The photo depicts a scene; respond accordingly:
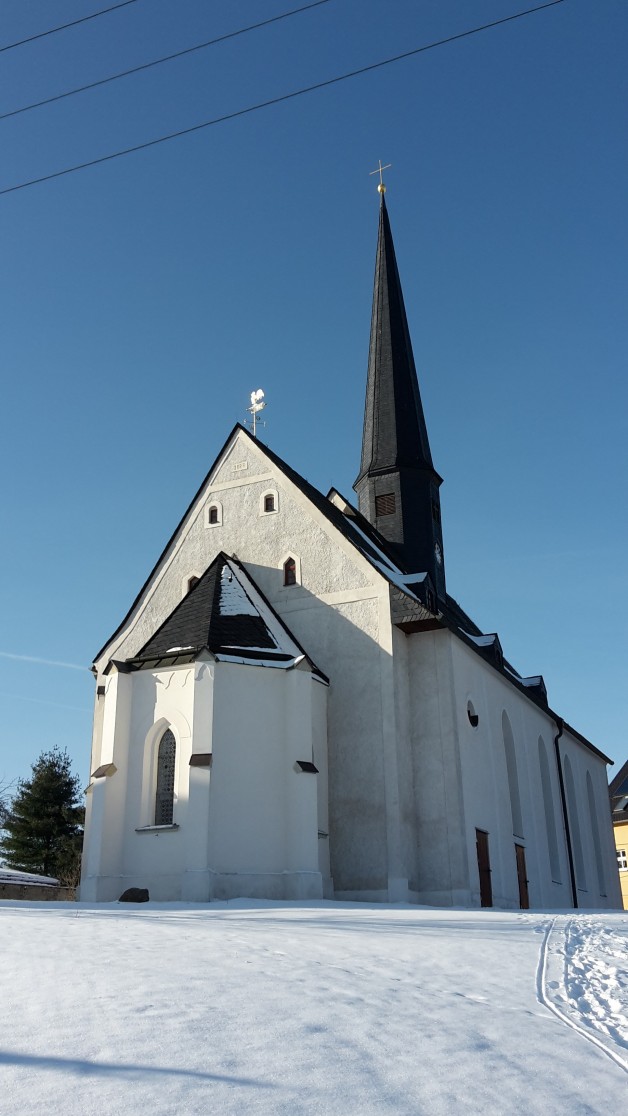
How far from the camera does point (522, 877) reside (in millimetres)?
27203

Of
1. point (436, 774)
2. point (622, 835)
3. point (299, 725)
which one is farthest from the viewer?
point (622, 835)

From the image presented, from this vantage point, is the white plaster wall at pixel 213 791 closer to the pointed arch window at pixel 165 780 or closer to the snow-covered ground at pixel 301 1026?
the pointed arch window at pixel 165 780

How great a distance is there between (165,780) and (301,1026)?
1535 centimetres

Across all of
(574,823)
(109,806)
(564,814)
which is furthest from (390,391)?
(109,806)

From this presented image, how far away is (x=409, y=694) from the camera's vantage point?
23875 mm

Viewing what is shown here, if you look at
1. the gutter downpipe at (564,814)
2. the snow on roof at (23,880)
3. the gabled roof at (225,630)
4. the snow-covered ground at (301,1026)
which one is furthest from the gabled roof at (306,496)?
the snow-covered ground at (301,1026)

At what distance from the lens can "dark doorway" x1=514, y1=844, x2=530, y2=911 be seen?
26938 mm

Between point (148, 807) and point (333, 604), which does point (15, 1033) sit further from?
point (333, 604)

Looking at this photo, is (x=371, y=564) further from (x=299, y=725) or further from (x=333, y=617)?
(x=299, y=725)

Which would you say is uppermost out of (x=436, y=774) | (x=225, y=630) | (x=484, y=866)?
(x=225, y=630)

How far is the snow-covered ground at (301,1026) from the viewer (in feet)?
15.7

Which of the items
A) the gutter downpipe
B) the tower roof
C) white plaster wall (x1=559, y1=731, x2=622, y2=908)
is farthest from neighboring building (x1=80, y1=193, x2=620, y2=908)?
white plaster wall (x1=559, y1=731, x2=622, y2=908)

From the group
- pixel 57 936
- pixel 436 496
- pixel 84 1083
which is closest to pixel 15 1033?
pixel 84 1083

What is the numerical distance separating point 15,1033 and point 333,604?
18800 millimetres
